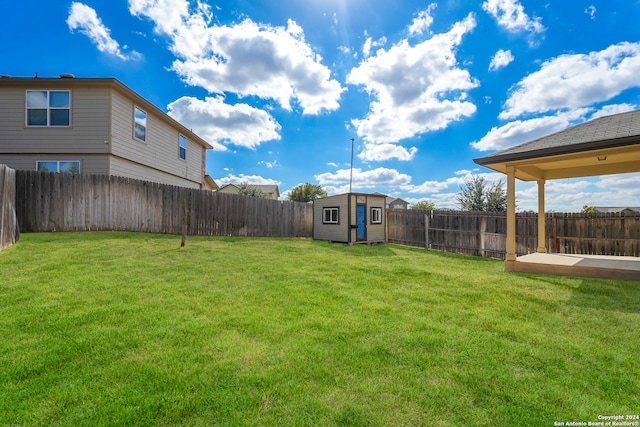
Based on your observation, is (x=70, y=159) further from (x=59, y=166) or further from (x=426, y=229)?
(x=426, y=229)

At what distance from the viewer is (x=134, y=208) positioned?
1067 cm

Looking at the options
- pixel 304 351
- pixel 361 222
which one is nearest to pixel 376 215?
pixel 361 222

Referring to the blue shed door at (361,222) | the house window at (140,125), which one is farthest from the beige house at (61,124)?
the blue shed door at (361,222)

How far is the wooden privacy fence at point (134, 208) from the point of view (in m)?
9.02

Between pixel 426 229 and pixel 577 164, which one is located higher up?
pixel 577 164

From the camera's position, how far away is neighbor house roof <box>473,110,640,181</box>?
5488 millimetres

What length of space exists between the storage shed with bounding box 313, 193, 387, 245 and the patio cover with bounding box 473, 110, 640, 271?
6.16m

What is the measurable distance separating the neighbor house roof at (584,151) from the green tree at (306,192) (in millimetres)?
33909

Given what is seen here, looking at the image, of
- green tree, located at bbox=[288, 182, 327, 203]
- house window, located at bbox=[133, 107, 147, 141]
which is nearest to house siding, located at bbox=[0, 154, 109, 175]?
house window, located at bbox=[133, 107, 147, 141]

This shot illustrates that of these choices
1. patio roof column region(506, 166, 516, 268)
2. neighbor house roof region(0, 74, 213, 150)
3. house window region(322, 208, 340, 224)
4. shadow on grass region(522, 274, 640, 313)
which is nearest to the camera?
shadow on grass region(522, 274, 640, 313)

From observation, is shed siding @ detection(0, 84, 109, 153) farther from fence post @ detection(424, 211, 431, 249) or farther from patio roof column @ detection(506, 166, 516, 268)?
patio roof column @ detection(506, 166, 516, 268)

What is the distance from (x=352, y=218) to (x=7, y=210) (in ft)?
36.9

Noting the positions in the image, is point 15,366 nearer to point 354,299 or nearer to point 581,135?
point 354,299

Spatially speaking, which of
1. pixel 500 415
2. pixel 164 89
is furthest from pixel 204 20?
pixel 500 415
